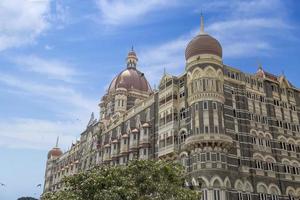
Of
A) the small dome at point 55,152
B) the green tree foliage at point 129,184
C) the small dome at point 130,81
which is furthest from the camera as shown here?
the small dome at point 55,152

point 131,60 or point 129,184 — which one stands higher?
point 131,60

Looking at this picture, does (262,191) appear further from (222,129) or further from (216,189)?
(222,129)

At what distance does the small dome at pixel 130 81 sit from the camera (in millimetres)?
85938

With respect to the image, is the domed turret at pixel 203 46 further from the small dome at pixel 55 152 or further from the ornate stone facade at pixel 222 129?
the small dome at pixel 55 152

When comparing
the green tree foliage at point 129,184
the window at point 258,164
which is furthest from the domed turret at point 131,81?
the green tree foliage at point 129,184

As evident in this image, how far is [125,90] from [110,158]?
21.4 m

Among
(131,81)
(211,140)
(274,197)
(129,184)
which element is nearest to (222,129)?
(211,140)

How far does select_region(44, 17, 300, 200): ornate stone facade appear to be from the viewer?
46938mm

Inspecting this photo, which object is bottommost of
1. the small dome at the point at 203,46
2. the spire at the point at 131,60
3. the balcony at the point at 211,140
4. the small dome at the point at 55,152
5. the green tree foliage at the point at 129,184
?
the green tree foliage at the point at 129,184

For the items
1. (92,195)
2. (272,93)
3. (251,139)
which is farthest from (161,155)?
(92,195)

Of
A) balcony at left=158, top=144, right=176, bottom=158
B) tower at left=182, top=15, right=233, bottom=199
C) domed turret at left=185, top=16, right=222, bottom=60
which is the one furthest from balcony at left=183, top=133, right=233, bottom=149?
domed turret at left=185, top=16, right=222, bottom=60

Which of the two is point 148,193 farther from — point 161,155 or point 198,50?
point 198,50

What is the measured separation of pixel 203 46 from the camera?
52062 mm

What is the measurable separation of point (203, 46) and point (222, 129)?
12847 millimetres
